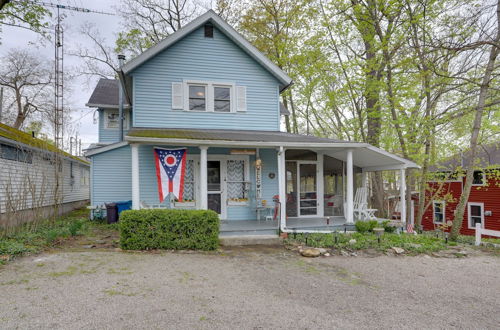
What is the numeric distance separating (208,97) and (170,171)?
3.75 metres

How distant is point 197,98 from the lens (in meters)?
10.4

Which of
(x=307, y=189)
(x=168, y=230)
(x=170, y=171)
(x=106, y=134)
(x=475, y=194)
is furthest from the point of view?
(x=475, y=194)

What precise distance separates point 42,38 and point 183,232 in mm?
10188

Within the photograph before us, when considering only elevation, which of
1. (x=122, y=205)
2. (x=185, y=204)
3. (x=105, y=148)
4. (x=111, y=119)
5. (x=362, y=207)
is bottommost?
(x=362, y=207)

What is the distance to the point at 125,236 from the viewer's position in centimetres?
681

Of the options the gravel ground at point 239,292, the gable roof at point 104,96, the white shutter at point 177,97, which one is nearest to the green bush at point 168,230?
the gravel ground at point 239,292

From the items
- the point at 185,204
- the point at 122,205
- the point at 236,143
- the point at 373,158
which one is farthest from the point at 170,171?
the point at 373,158

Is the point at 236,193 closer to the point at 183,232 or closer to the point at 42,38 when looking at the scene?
the point at 183,232

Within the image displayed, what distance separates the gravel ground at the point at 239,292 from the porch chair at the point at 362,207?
3255 millimetres

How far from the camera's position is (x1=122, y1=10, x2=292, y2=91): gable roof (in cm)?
964

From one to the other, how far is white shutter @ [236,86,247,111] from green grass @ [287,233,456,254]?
4.98m

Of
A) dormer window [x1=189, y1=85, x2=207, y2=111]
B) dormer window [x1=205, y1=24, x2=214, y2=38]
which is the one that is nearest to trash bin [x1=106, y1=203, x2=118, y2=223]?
dormer window [x1=189, y1=85, x2=207, y2=111]

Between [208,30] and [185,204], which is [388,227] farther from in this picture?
[208,30]

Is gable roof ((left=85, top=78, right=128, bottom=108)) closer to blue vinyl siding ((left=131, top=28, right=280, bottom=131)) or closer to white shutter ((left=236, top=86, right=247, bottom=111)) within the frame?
blue vinyl siding ((left=131, top=28, right=280, bottom=131))
